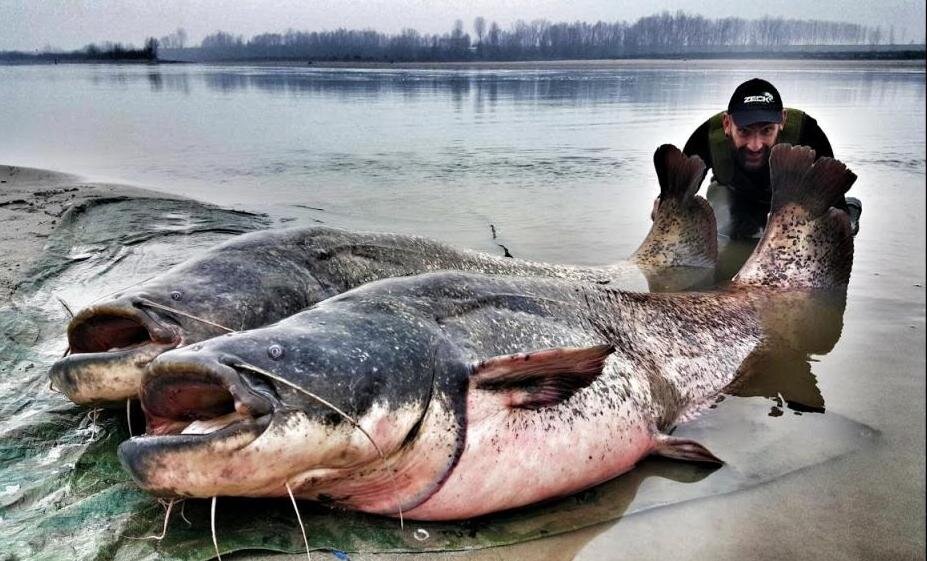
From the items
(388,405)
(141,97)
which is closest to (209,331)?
(388,405)

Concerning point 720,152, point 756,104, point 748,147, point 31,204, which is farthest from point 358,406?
point 31,204

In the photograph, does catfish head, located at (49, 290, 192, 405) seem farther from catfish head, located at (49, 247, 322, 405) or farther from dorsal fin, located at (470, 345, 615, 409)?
dorsal fin, located at (470, 345, 615, 409)

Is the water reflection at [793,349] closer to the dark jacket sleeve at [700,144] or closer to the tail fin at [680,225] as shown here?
the tail fin at [680,225]

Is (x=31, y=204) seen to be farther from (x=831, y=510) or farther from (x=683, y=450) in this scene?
(x=831, y=510)

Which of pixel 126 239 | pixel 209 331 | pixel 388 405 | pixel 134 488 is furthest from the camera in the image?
pixel 126 239

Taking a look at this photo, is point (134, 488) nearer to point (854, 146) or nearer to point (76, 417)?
point (76, 417)

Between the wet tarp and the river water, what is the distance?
6 centimetres

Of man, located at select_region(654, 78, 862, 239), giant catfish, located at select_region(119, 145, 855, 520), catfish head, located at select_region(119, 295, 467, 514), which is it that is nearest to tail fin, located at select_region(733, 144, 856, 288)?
man, located at select_region(654, 78, 862, 239)

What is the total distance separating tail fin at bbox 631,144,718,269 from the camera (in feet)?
21.8

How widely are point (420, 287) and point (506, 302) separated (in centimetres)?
39

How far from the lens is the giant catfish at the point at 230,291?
123 inches

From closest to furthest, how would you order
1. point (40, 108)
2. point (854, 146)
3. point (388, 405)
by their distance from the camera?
point (388, 405) < point (854, 146) < point (40, 108)

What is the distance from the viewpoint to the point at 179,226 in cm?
777

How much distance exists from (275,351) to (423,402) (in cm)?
55
